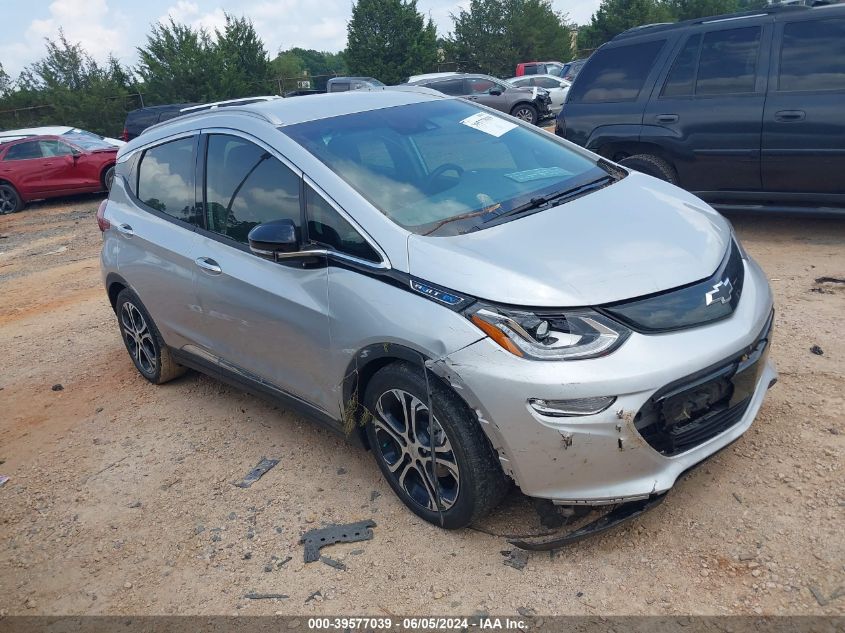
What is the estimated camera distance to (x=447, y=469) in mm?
3012

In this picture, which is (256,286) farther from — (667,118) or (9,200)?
(9,200)

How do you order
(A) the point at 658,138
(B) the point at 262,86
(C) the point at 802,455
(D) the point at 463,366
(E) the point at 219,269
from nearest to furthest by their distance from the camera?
(D) the point at 463,366, (C) the point at 802,455, (E) the point at 219,269, (A) the point at 658,138, (B) the point at 262,86

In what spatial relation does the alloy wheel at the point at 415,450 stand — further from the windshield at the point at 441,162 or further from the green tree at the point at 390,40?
the green tree at the point at 390,40

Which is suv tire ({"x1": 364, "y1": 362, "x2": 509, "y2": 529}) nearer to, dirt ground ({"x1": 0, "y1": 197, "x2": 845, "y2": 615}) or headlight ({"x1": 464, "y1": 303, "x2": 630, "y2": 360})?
dirt ground ({"x1": 0, "y1": 197, "x2": 845, "y2": 615})

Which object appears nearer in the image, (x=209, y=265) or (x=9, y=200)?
(x=209, y=265)

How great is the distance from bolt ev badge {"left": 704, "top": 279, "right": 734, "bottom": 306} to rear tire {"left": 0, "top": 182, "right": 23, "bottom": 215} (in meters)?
16.3

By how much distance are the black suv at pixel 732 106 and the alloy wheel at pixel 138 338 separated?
14.8 ft

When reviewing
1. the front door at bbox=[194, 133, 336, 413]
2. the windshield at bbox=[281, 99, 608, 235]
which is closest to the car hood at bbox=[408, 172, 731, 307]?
the windshield at bbox=[281, 99, 608, 235]

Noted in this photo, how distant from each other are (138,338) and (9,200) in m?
12.9

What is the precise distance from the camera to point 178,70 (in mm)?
33750

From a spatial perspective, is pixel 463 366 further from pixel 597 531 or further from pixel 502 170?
pixel 502 170

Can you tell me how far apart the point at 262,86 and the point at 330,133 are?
36214 millimetres

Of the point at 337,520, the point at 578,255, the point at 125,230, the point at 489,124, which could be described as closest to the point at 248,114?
the point at 489,124

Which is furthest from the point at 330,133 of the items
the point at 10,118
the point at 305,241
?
the point at 10,118
